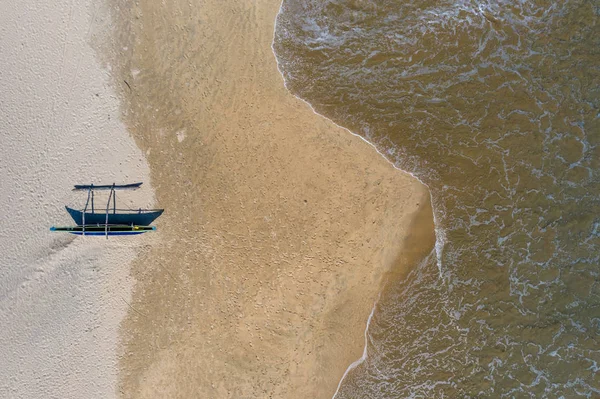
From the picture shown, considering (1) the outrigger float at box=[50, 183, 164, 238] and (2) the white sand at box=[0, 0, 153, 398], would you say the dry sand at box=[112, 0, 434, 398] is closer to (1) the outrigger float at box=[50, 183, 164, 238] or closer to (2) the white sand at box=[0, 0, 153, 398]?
(1) the outrigger float at box=[50, 183, 164, 238]

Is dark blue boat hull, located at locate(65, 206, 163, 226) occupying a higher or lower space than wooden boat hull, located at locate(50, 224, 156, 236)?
higher

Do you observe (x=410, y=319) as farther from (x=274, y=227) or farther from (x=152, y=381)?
(x=152, y=381)

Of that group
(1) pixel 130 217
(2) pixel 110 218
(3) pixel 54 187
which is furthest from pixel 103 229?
(3) pixel 54 187

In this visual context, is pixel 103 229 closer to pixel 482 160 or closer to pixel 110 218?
pixel 110 218

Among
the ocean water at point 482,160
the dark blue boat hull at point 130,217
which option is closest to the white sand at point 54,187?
the dark blue boat hull at point 130,217

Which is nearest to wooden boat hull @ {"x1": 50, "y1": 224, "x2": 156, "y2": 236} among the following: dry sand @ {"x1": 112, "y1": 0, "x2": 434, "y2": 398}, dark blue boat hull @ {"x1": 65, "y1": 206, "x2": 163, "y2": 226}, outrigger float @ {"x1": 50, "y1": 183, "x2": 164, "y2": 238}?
outrigger float @ {"x1": 50, "y1": 183, "x2": 164, "y2": 238}

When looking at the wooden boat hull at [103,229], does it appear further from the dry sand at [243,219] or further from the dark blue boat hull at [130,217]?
the dry sand at [243,219]
